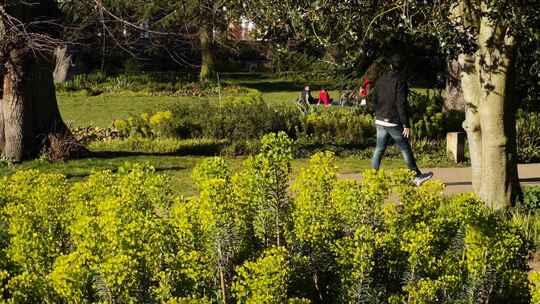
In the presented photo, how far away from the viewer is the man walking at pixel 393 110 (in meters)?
10.5

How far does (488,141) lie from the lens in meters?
8.97

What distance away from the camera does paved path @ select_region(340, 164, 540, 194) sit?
11672 mm

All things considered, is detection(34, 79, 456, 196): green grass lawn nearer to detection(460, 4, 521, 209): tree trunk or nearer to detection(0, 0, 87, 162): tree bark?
detection(0, 0, 87, 162): tree bark

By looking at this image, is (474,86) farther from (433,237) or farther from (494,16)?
(433,237)

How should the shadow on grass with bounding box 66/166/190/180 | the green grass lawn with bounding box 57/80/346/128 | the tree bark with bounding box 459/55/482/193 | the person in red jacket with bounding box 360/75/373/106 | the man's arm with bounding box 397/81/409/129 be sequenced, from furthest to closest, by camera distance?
the green grass lawn with bounding box 57/80/346/128 < the person in red jacket with bounding box 360/75/373/106 < the shadow on grass with bounding box 66/166/190/180 < the man's arm with bounding box 397/81/409/129 < the tree bark with bounding box 459/55/482/193

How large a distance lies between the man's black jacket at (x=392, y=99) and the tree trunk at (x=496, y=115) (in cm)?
134

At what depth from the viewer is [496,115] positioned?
8.91 metres

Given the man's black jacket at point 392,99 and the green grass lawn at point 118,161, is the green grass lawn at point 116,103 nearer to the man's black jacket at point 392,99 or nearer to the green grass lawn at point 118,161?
the green grass lawn at point 118,161

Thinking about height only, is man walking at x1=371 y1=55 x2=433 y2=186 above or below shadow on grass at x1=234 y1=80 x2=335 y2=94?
above

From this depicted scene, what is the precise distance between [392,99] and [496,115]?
1827 mm

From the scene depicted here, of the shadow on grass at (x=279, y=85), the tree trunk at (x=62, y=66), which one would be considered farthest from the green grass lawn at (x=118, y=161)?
the shadow on grass at (x=279, y=85)

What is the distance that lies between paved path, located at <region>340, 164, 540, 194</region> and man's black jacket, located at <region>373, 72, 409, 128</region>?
4.27 feet

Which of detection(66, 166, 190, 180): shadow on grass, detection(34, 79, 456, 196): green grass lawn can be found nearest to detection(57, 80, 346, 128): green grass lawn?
detection(34, 79, 456, 196): green grass lawn

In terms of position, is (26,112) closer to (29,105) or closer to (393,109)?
(29,105)
